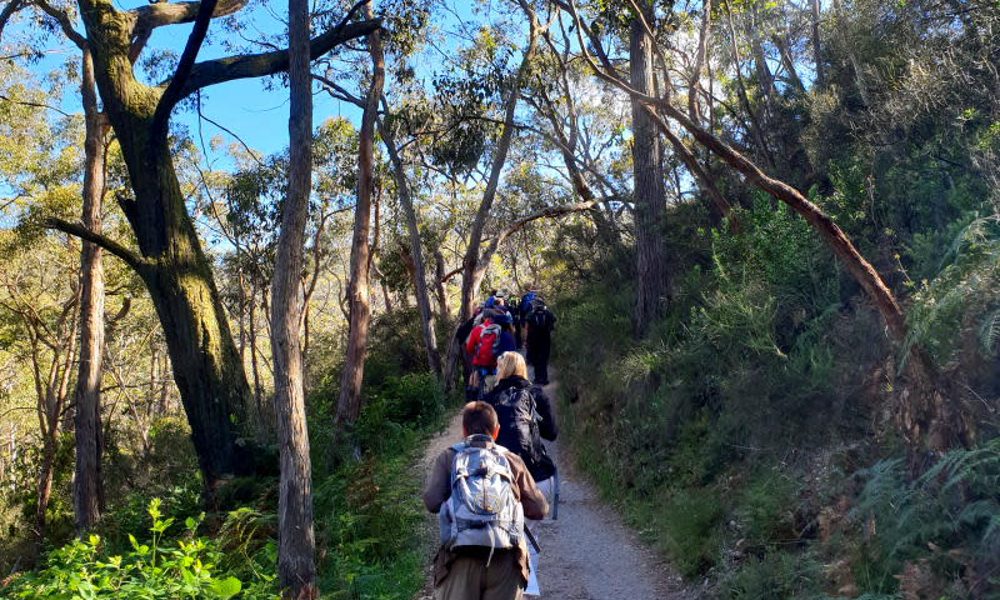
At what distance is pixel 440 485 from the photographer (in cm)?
401

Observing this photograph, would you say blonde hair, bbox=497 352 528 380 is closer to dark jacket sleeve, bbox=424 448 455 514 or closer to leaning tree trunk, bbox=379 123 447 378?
dark jacket sleeve, bbox=424 448 455 514

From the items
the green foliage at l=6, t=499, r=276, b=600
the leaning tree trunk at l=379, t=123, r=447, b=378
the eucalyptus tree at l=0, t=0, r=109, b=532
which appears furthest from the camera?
the leaning tree trunk at l=379, t=123, r=447, b=378

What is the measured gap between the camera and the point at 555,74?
17.2 m

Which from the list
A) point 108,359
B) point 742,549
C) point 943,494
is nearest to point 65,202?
point 108,359

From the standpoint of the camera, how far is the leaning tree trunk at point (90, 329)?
49.4 ft

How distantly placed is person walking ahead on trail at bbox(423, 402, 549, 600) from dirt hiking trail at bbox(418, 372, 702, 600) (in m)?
2.81

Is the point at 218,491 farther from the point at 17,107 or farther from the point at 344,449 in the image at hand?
the point at 17,107

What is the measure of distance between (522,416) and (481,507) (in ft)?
6.22

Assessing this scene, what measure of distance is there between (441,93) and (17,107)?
11894 mm

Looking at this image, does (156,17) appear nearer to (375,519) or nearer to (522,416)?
(375,519)

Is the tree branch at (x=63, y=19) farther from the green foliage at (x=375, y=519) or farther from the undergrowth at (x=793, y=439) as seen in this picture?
the undergrowth at (x=793, y=439)

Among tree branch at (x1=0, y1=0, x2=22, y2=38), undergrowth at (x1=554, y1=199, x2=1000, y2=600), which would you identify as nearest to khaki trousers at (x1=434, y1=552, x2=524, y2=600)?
undergrowth at (x1=554, y1=199, x2=1000, y2=600)

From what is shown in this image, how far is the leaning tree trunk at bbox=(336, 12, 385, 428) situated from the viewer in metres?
13.8

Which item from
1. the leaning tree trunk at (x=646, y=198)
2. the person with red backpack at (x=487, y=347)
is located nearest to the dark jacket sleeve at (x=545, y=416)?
the person with red backpack at (x=487, y=347)
